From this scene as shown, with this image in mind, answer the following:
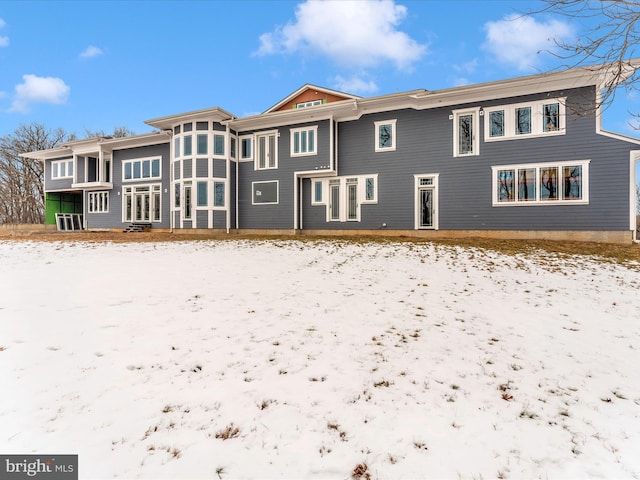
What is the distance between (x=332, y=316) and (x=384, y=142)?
1374 centimetres

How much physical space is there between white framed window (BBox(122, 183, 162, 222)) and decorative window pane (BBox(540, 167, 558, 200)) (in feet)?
71.3

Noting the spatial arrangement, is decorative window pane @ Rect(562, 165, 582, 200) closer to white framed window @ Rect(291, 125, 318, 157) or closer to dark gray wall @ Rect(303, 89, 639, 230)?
dark gray wall @ Rect(303, 89, 639, 230)

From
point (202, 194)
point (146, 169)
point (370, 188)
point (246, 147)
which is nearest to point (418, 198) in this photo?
point (370, 188)

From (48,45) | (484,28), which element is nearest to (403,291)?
(484,28)

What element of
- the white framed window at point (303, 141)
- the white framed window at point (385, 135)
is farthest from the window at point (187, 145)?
the white framed window at point (385, 135)

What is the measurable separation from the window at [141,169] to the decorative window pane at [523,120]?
21067 millimetres

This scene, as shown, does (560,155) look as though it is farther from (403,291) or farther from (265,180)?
(265,180)

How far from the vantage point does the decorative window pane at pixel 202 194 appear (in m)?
19.1

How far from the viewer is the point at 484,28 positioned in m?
4.75

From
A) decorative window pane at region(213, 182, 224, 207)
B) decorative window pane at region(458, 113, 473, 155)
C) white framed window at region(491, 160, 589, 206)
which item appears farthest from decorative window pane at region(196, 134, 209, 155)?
white framed window at region(491, 160, 589, 206)

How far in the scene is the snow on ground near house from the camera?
216 cm

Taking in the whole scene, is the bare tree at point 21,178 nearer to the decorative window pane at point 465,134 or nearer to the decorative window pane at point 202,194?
the decorative window pane at point 202,194

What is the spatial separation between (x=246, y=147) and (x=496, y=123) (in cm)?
1341

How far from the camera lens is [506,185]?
14445 millimetres
